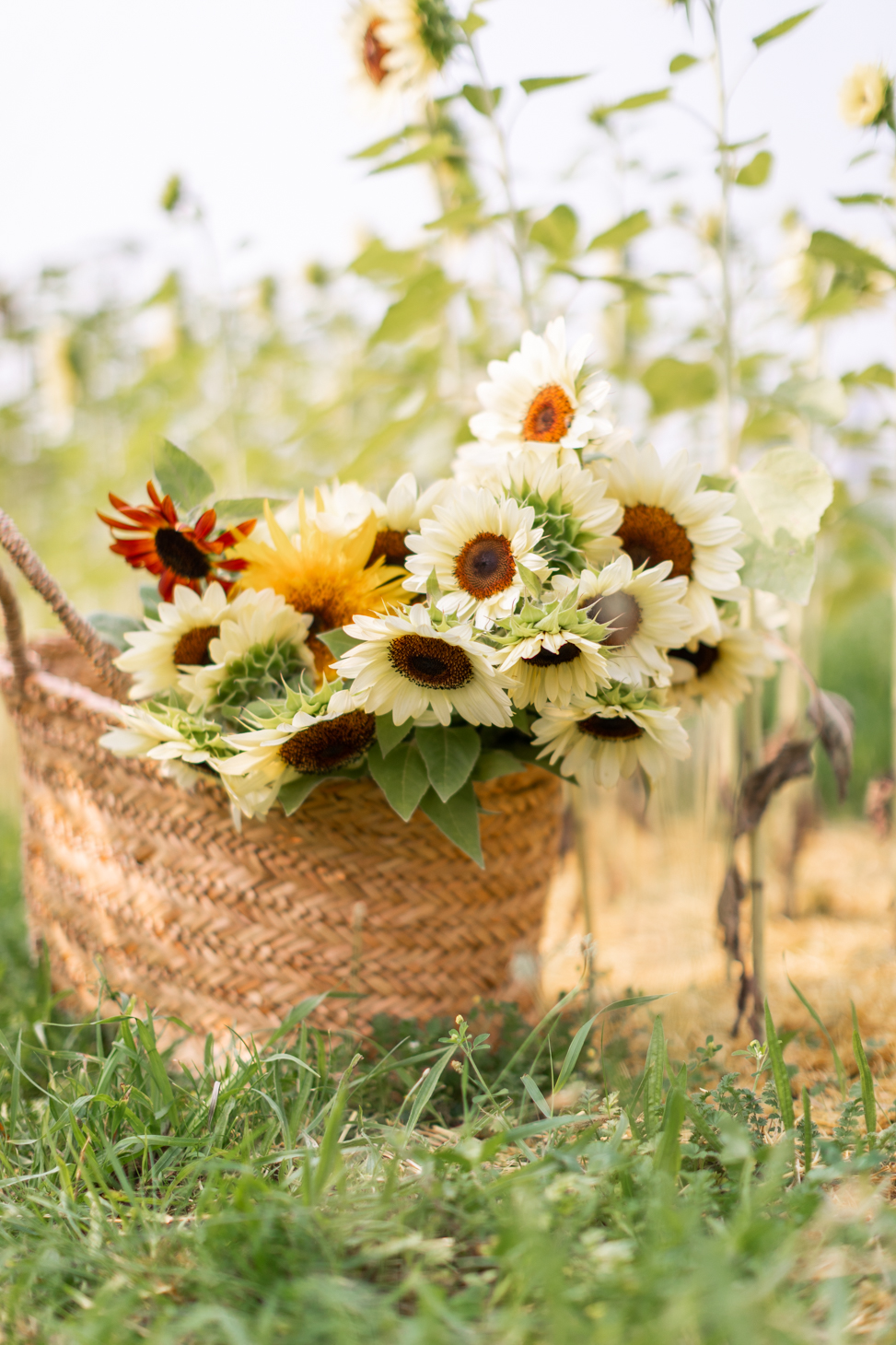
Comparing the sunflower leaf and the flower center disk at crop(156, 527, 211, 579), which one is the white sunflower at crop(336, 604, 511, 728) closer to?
the sunflower leaf

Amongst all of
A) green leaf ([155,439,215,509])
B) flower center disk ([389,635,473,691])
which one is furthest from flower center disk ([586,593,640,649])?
green leaf ([155,439,215,509])

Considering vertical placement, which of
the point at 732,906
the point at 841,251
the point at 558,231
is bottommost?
the point at 732,906

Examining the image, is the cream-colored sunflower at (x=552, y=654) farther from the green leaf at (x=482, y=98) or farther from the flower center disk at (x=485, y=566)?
the green leaf at (x=482, y=98)

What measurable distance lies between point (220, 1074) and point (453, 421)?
0.83 m

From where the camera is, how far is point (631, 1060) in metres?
0.81

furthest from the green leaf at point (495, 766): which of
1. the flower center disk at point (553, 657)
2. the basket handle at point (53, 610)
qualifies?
the basket handle at point (53, 610)

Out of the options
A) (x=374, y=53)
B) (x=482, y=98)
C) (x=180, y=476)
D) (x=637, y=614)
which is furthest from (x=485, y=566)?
(x=374, y=53)

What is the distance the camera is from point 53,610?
717 mm

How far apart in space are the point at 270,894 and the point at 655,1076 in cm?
34

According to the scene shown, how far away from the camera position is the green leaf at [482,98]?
87 centimetres

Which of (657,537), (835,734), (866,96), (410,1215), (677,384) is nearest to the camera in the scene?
(410,1215)

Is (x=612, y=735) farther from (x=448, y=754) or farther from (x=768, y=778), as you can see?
(x=768, y=778)

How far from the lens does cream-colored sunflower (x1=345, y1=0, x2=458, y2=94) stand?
85 cm

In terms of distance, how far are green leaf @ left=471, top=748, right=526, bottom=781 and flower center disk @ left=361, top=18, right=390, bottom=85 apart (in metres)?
0.76
